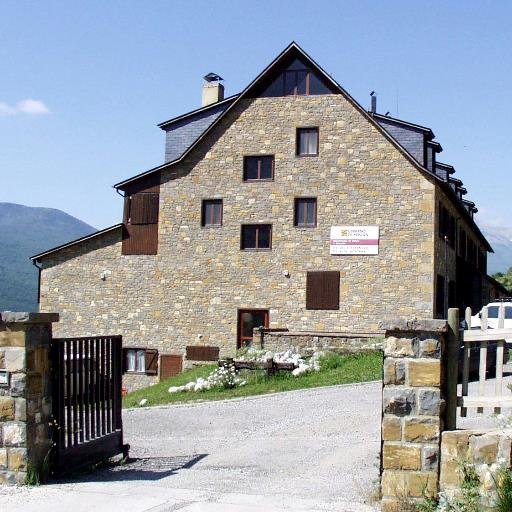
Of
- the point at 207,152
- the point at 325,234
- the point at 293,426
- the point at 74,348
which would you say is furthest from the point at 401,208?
the point at 74,348

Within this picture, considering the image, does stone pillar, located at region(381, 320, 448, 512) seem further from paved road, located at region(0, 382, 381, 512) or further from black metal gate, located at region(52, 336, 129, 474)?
black metal gate, located at region(52, 336, 129, 474)

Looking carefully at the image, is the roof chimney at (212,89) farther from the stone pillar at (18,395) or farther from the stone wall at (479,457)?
the stone wall at (479,457)

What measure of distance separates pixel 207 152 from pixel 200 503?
24.1 metres

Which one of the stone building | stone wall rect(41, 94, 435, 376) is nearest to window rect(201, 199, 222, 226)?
A: the stone building

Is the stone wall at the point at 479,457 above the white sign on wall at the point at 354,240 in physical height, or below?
below

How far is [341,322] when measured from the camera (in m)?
29.4

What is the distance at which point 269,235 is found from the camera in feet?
100

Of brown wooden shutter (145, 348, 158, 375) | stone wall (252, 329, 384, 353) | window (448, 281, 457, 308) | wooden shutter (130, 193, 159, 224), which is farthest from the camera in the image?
window (448, 281, 457, 308)

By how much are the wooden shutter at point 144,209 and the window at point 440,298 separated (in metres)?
11.1

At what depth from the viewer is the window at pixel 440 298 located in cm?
3003

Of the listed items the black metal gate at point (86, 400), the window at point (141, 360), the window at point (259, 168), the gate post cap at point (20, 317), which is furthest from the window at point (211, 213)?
the gate post cap at point (20, 317)

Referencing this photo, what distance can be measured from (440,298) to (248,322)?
286 inches

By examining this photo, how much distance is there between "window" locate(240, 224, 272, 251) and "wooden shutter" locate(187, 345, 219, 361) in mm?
4023

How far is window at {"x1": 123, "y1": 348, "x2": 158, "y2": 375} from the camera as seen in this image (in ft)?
104
